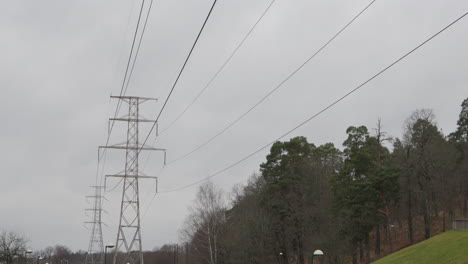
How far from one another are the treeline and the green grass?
7787 millimetres

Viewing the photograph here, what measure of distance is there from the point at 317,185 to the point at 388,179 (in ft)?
40.1

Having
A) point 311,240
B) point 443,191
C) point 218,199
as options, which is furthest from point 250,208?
point 443,191

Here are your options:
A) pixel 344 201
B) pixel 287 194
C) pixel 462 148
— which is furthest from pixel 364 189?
pixel 462 148

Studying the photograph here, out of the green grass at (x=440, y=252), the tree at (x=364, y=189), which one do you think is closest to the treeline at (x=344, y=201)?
the tree at (x=364, y=189)

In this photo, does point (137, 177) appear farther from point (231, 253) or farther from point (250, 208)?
point (250, 208)

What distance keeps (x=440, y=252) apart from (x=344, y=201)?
57.3 ft

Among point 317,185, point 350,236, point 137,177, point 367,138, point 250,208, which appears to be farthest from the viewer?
point 250,208

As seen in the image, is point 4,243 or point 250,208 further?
point 4,243

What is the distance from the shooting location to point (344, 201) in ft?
190

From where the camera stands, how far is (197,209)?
241ft

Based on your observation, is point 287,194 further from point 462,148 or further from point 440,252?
point 440,252

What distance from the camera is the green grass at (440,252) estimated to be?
125 ft

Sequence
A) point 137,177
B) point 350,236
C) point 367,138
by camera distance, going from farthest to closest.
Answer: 1. point 367,138
2. point 350,236
3. point 137,177

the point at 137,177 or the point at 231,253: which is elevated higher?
the point at 137,177
